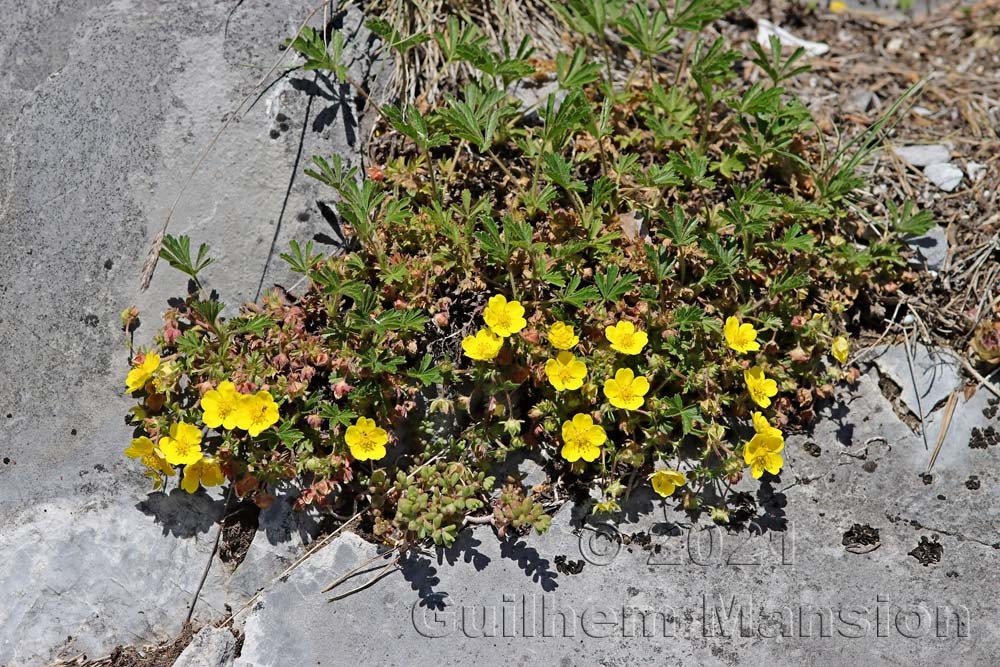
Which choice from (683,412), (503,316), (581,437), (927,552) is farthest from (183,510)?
(927,552)

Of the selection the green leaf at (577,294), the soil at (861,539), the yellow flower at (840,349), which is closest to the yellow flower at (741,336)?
the yellow flower at (840,349)

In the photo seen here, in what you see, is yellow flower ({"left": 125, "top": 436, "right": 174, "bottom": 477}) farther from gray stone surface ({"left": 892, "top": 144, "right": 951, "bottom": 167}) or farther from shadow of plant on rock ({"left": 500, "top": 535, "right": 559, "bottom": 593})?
gray stone surface ({"left": 892, "top": 144, "right": 951, "bottom": 167})

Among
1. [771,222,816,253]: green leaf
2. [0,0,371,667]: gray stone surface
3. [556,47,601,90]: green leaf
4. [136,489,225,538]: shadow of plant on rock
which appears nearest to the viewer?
[0,0,371,667]: gray stone surface

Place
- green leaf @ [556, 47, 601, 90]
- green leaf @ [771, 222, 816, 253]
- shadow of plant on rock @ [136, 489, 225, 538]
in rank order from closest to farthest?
shadow of plant on rock @ [136, 489, 225, 538] < green leaf @ [771, 222, 816, 253] < green leaf @ [556, 47, 601, 90]

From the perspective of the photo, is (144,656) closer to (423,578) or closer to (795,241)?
(423,578)

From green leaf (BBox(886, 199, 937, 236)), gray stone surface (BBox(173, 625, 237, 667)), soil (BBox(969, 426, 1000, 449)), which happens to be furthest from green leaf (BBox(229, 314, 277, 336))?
soil (BBox(969, 426, 1000, 449))

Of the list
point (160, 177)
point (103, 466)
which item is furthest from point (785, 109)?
point (103, 466)

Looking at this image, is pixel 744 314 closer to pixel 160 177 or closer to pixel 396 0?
pixel 396 0

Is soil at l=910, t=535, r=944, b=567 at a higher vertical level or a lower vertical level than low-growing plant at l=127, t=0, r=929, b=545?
lower
